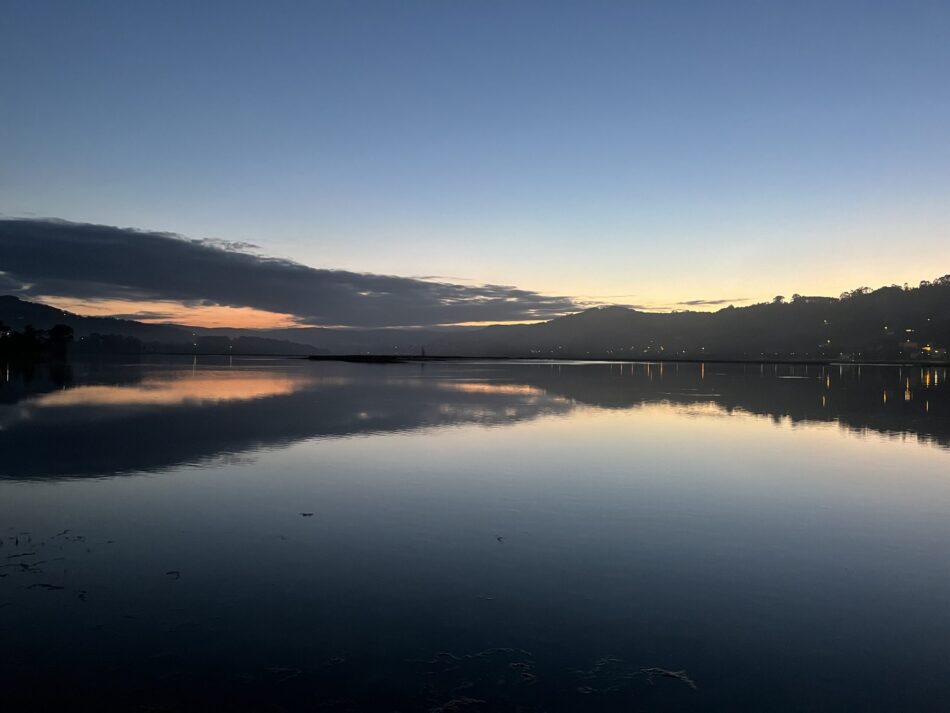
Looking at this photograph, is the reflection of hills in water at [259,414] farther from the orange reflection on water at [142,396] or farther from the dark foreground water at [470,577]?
the dark foreground water at [470,577]

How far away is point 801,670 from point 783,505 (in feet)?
35.4

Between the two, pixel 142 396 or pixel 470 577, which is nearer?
pixel 470 577

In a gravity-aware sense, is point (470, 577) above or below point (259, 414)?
above

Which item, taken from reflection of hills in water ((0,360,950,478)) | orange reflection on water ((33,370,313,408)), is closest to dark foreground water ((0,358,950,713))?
reflection of hills in water ((0,360,950,478))

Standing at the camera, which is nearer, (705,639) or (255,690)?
(255,690)

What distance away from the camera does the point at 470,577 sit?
40.0ft

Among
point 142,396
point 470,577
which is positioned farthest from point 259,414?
point 470,577

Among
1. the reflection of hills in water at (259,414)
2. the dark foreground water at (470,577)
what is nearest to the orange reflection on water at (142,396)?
the reflection of hills in water at (259,414)

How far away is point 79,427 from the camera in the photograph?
32.5 metres

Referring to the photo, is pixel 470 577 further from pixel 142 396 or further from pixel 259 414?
pixel 142 396

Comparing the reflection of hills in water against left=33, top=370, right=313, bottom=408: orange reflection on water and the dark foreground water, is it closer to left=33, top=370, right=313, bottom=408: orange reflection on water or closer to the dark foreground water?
left=33, top=370, right=313, bottom=408: orange reflection on water

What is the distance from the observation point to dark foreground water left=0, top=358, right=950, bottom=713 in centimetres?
828

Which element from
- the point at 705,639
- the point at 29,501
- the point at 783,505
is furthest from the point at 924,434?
the point at 29,501

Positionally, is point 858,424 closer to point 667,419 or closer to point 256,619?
point 667,419
